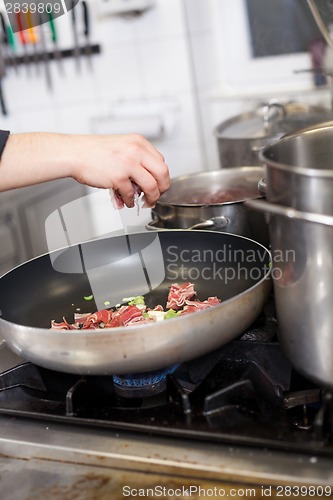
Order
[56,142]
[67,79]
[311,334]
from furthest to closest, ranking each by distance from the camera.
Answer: [67,79] → [56,142] → [311,334]

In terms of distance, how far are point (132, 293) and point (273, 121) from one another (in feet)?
2.53

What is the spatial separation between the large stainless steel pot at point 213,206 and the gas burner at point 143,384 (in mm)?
319

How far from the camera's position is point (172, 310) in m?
0.95

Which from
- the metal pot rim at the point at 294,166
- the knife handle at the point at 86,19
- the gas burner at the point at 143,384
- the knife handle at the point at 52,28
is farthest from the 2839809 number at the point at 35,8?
the gas burner at the point at 143,384

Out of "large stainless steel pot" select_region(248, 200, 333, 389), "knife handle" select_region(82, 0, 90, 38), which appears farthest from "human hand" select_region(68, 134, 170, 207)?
"knife handle" select_region(82, 0, 90, 38)

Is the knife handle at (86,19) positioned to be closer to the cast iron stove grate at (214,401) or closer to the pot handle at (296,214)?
the cast iron stove grate at (214,401)

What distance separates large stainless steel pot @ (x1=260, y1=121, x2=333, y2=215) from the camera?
0.63m

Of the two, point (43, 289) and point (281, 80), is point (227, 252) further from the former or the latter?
point (281, 80)

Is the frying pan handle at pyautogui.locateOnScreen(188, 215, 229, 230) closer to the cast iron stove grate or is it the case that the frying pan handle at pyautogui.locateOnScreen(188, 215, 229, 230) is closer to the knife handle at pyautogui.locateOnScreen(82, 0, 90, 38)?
the cast iron stove grate

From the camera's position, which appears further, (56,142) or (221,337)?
(56,142)

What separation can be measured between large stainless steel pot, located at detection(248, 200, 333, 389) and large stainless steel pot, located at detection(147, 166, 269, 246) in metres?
0.32

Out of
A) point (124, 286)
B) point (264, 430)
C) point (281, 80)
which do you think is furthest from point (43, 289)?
point (281, 80)

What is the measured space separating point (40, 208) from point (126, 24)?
82cm

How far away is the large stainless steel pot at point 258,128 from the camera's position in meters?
1.45
